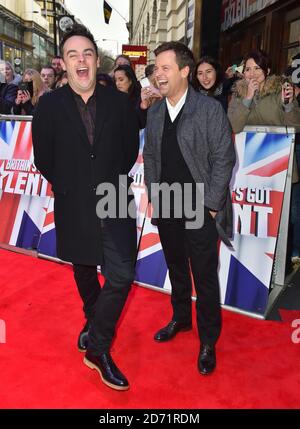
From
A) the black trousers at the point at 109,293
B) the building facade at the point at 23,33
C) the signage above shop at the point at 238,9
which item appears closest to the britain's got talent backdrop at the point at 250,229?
the black trousers at the point at 109,293

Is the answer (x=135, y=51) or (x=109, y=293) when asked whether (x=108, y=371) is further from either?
(x=135, y=51)

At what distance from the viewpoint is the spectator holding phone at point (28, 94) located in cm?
579

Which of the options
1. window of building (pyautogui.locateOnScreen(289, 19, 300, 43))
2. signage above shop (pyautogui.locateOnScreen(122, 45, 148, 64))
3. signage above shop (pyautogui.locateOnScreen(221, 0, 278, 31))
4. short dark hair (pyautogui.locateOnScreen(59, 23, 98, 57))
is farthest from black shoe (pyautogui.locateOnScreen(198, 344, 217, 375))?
signage above shop (pyautogui.locateOnScreen(122, 45, 148, 64))

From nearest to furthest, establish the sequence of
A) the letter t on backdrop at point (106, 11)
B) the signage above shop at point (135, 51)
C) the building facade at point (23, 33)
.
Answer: the signage above shop at point (135, 51) → the letter t on backdrop at point (106, 11) → the building facade at point (23, 33)

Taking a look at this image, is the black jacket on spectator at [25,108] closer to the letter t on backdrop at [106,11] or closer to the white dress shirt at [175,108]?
the white dress shirt at [175,108]

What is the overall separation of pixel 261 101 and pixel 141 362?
2.55 metres

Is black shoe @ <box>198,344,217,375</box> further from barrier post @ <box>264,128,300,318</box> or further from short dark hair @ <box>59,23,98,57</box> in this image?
short dark hair @ <box>59,23,98,57</box>

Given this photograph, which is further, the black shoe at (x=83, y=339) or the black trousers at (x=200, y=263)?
the black shoe at (x=83, y=339)

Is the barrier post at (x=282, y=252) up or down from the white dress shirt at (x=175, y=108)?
down

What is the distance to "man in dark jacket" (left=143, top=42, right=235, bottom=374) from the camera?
8.42 ft

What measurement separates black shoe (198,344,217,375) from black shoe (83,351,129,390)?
0.54m

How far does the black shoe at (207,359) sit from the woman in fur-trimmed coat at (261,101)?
1972 mm

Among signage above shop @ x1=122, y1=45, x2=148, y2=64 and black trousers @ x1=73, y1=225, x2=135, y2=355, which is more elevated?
signage above shop @ x1=122, y1=45, x2=148, y2=64
